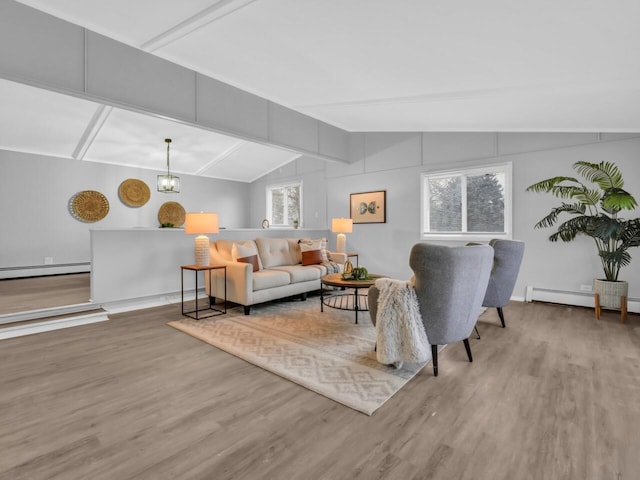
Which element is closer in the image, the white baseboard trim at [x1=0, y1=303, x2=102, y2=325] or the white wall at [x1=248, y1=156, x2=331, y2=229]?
the white baseboard trim at [x1=0, y1=303, x2=102, y2=325]

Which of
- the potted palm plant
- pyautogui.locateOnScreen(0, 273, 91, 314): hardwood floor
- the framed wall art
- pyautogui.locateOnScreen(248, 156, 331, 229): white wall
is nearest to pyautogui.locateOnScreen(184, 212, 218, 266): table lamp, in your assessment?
pyautogui.locateOnScreen(0, 273, 91, 314): hardwood floor

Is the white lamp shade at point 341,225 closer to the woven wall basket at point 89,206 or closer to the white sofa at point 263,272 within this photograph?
the white sofa at point 263,272

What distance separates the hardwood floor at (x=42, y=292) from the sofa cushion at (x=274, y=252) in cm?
242

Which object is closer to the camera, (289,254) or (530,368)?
(530,368)

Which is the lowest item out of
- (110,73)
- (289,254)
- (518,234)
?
(289,254)

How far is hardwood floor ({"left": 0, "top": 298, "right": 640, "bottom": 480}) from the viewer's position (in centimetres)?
154

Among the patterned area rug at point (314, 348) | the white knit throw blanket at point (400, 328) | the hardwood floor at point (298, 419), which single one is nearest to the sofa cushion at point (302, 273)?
the patterned area rug at point (314, 348)

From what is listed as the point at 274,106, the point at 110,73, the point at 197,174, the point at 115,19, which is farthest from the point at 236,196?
the point at 115,19

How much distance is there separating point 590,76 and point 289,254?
417cm

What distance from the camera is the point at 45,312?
391cm

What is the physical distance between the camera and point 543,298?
15.9ft

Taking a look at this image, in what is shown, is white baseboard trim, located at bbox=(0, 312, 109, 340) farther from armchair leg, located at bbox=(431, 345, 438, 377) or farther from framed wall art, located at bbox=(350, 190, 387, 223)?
framed wall art, located at bbox=(350, 190, 387, 223)

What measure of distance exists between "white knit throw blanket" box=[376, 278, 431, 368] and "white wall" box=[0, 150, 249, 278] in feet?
23.0

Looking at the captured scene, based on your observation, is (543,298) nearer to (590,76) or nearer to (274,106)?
(590,76)
